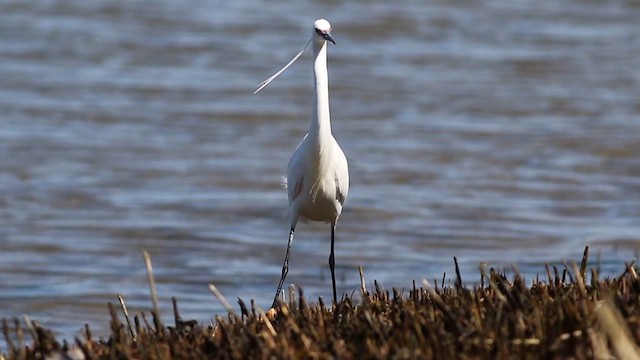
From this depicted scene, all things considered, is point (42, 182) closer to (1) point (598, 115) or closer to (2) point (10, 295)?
(2) point (10, 295)

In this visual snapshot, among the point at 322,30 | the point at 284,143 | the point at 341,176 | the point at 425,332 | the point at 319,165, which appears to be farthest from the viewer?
the point at 284,143

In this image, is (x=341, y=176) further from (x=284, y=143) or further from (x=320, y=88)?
(x=284, y=143)

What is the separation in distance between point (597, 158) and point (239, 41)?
7.05 meters

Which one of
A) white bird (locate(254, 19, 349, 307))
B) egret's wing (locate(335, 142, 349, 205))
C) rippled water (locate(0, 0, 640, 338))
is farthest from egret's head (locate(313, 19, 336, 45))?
rippled water (locate(0, 0, 640, 338))

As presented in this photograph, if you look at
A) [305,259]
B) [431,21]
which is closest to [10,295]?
[305,259]

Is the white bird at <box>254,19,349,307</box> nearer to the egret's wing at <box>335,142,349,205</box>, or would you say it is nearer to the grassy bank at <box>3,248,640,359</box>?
the egret's wing at <box>335,142,349,205</box>

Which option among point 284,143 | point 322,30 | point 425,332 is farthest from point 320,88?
point 284,143

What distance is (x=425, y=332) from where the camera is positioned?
16.4 ft

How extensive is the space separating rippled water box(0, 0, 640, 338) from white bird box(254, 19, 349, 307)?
1.69m

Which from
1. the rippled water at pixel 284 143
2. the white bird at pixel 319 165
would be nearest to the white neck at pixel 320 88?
the white bird at pixel 319 165

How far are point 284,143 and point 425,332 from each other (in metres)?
10.5

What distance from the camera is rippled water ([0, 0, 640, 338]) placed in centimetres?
1128

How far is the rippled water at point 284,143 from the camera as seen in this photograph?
37.0ft

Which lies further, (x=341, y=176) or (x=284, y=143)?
(x=284, y=143)
